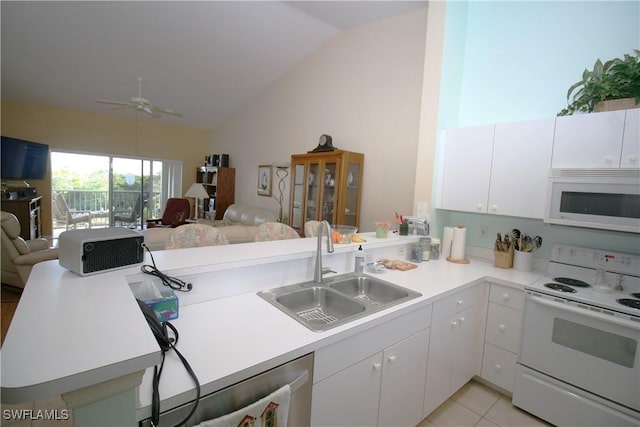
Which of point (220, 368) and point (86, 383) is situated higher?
point (86, 383)

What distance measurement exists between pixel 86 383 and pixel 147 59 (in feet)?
17.4

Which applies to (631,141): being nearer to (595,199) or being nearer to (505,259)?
(595,199)

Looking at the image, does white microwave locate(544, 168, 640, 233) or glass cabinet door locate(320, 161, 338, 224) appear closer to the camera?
white microwave locate(544, 168, 640, 233)

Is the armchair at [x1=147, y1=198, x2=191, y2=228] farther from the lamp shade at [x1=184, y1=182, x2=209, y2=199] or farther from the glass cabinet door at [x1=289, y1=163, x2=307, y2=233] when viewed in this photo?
the glass cabinet door at [x1=289, y1=163, x2=307, y2=233]

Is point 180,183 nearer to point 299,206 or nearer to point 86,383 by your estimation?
point 299,206

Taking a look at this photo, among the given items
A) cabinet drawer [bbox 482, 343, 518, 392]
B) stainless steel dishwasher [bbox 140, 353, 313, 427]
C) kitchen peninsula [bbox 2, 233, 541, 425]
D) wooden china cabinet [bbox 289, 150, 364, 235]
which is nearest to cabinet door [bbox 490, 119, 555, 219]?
kitchen peninsula [bbox 2, 233, 541, 425]

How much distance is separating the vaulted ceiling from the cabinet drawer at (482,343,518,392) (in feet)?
11.3

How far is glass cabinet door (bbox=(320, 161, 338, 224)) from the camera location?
380cm

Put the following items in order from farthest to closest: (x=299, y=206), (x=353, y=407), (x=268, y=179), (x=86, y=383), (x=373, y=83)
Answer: (x=268, y=179)
(x=299, y=206)
(x=373, y=83)
(x=353, y=407)
(x=86, y=383)

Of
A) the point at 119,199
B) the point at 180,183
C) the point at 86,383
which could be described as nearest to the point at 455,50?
the point at 86,383

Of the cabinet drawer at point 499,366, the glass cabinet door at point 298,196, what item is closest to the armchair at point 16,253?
the glass cabinet door at point 298,196

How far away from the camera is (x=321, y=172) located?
3.95 m

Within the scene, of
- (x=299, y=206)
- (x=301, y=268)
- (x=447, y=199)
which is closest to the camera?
(x=301, y=268)

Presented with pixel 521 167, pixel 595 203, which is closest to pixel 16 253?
pixel 521 167
